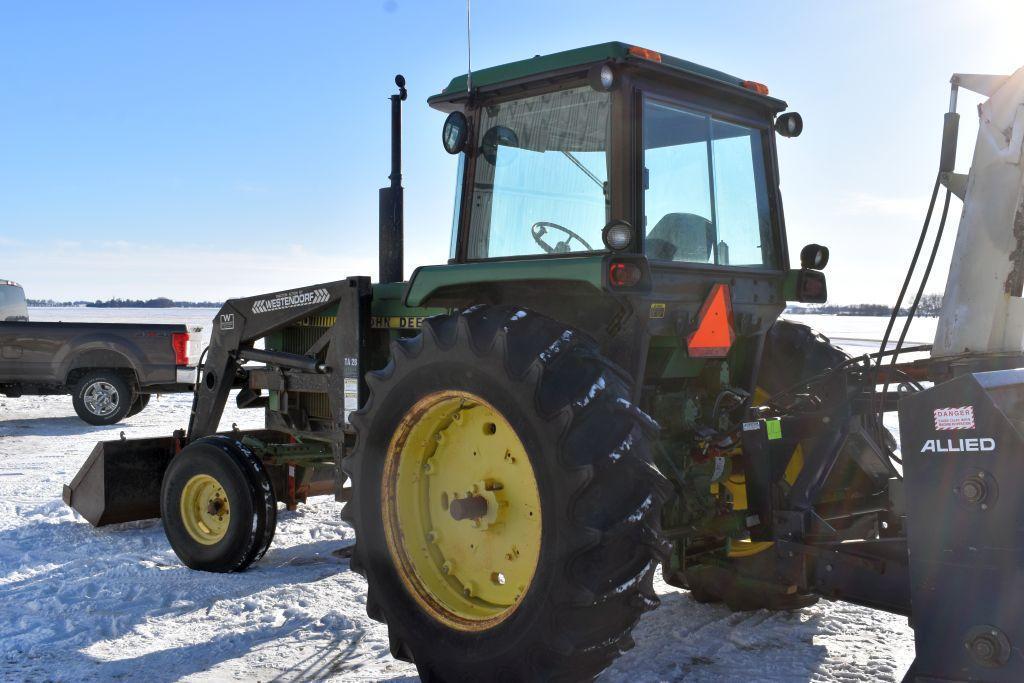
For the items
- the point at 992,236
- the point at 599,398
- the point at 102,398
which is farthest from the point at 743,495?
the point at 102,398

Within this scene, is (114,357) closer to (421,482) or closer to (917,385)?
(421,482)

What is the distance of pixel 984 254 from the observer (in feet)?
10.9

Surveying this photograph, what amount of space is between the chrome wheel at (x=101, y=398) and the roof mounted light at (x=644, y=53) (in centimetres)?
1112

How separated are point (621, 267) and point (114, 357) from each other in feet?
36.7

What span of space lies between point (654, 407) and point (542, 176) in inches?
45.6

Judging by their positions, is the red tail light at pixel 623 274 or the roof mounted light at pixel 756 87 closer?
the red tail light at pixel 623 274

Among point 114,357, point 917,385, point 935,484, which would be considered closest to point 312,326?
point 917,385

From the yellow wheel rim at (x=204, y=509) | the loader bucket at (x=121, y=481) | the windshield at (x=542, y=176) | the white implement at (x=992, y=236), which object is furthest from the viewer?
the loader bucket at (x=121, y=481)

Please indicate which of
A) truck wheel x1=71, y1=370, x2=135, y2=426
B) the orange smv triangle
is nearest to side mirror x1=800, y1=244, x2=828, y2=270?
the orange smv triangle

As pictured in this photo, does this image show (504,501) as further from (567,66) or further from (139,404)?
(139,404)

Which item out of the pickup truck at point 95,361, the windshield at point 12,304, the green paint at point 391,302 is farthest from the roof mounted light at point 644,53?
the windshield at point 12,304

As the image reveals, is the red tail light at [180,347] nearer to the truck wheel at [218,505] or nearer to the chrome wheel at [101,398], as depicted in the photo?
the chrome wheel at [101,398]

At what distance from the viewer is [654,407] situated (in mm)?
4137

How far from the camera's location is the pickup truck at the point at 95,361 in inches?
499
